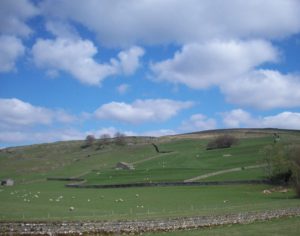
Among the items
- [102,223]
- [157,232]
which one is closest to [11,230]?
[102,223]

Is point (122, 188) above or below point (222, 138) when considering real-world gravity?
below

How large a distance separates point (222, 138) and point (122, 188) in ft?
257

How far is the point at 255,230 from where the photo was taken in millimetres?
29562

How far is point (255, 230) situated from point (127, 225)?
314 inches

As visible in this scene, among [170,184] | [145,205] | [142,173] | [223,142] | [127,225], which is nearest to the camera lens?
[127,225]

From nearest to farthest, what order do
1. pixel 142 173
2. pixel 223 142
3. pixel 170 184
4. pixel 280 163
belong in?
pixel 280 163 → pixel 170 184 → pixel 142 173 → pixel 223 142

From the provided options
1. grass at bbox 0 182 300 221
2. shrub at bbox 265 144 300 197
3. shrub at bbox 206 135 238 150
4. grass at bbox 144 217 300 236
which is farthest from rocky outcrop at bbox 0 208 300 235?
shrub at bbox 206 135 238 150

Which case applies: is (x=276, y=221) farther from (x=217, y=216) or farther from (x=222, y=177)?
(x=222, y=177)

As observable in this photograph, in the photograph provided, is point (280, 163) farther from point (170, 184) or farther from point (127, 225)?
point (127, 225)

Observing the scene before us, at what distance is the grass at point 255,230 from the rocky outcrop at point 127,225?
826 mm

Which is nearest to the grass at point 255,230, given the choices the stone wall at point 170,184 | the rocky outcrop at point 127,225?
the rocky outcrop at point 127,225

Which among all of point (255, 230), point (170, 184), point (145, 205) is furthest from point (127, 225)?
point (170, 184)

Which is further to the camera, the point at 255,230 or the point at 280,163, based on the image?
the point at 280,163

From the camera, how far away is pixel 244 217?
34.1 m
